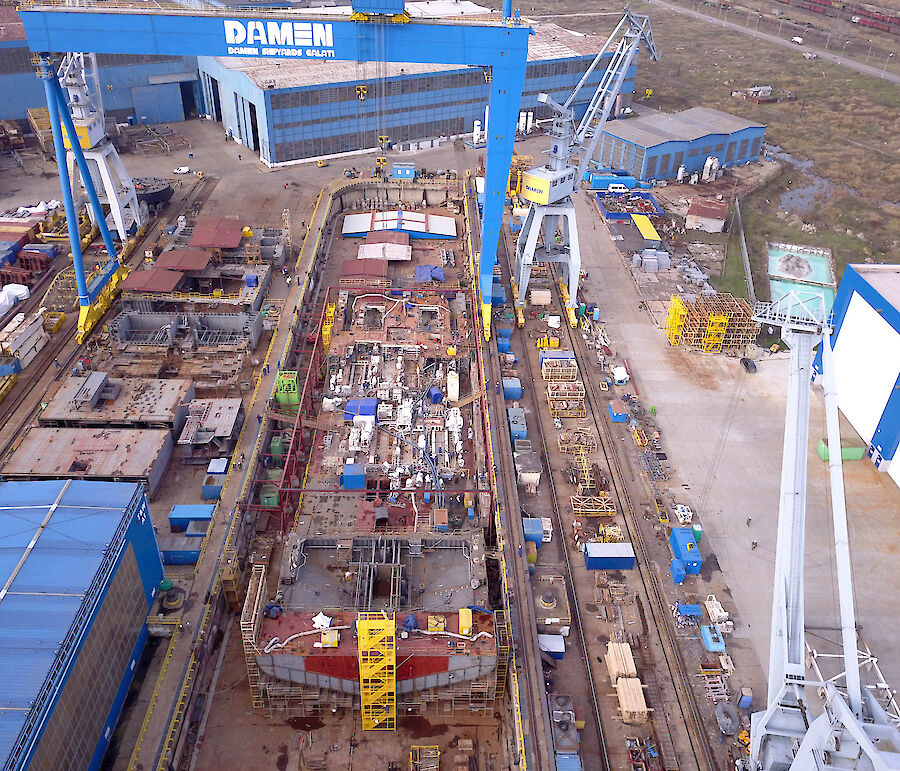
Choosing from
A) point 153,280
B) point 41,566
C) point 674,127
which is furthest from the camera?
point 674,127

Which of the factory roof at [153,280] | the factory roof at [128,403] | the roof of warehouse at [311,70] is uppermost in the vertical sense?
the roof of warehouse at [311,70]

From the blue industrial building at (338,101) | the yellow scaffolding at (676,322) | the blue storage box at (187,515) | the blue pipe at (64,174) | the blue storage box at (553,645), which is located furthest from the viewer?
the blue industrial building at (338,101)

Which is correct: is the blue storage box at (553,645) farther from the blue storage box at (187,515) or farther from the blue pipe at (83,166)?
the blue pipe at (83,166)

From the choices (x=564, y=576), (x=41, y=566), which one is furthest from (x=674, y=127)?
(x=41, y=566)

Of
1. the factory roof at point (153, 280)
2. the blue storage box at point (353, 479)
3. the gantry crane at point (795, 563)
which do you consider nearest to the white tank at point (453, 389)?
the blue storage box at point (353, 479)

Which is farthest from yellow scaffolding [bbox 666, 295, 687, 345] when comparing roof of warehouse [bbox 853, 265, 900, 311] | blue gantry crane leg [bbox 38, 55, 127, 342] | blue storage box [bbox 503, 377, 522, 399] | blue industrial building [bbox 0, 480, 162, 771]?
blue gantry crane leg [bbox 38, 55, 127, 342]

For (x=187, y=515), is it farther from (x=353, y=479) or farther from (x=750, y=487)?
(x=750, y=487)

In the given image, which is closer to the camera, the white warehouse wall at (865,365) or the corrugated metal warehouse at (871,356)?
the corrugated metal warehouse at (871,356)

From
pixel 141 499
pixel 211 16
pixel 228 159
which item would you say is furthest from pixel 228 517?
pixel 228 159
